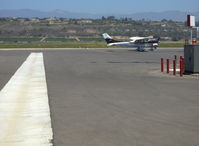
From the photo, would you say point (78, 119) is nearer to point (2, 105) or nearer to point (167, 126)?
point (167, 126)

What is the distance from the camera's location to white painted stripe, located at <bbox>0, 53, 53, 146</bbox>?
905 cm

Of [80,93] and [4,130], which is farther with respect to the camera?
[80,93]

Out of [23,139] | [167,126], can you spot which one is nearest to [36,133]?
[23,139]

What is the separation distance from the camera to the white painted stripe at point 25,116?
9055mm

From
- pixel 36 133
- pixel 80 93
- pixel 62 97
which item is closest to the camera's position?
pixel 36 133

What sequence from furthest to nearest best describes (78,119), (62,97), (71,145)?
(62,97)
(78,119)
(71,145)

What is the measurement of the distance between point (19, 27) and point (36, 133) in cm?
17275

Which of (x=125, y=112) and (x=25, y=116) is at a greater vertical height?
(x=25, y=116)

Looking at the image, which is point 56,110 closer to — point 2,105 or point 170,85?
point 2,105

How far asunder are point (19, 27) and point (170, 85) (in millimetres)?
164863

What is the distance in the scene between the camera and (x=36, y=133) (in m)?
9.59

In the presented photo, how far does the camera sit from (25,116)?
11438mm

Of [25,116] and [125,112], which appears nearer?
[25,116]

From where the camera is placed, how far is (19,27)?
587 ft
